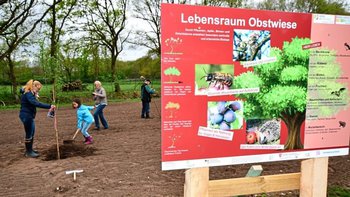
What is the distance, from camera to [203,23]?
2547mm

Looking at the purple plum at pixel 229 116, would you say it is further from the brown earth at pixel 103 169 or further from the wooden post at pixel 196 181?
the brown earth at pixel 103 169

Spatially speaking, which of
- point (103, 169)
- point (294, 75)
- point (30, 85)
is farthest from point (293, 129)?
point (30, 85)

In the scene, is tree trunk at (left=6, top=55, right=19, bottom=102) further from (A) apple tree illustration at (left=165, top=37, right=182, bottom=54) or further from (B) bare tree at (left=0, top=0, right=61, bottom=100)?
(A) apple tree illustration at (left=165, top=37, right=182, bottom=54)

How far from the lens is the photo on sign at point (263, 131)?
113 inches

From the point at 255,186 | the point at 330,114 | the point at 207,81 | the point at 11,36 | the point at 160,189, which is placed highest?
the point at 11,36

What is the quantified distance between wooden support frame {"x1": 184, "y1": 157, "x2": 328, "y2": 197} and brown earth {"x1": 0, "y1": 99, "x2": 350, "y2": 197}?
1.53 meters

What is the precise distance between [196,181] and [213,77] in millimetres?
1031

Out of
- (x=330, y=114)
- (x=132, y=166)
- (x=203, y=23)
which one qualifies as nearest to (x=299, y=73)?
(x=330, y=114)

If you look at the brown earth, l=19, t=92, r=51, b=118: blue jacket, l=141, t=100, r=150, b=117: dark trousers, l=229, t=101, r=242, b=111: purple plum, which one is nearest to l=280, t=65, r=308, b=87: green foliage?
l=229, t=101, r=242, b=111: purple plum

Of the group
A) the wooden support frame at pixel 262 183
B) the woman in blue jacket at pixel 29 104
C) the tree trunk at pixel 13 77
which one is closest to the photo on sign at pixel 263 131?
the wooden support frame at pixel 262 183

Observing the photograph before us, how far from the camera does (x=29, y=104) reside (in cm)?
678

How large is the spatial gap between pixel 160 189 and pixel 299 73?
3086 millimetres

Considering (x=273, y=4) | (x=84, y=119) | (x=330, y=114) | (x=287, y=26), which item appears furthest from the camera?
(x=273, y=4)

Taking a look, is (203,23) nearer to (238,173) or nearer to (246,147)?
(246,147)
